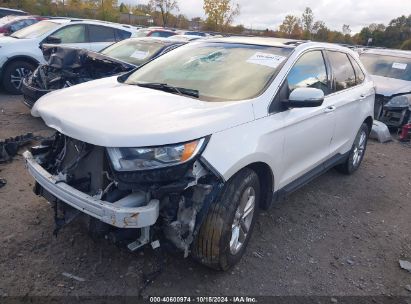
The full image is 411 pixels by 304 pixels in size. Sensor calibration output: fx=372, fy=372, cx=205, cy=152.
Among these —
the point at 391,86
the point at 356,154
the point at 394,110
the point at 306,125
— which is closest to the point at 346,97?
the point at 306,125

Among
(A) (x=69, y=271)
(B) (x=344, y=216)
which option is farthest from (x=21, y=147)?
(B) (x=344, y=216)

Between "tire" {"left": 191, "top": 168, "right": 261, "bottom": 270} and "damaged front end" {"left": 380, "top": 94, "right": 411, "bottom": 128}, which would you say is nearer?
"tire" {"left": 191, "top": 168, "right": 261, "bottom": 270}

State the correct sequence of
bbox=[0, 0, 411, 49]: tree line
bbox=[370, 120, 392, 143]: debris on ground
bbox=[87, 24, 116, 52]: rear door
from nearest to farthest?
bbox=[370, 120, 392, 143]: debris on ground
bbox=[87, 24, 116, 52]: rear door
bbox=[0, 0, 411, 49]: tree line

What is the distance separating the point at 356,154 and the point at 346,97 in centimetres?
128

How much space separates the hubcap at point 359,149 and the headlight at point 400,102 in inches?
117

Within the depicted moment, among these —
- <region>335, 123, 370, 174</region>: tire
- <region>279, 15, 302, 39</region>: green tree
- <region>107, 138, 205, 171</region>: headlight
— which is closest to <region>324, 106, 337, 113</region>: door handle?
<region>335, 123, 370, 174</region>: tire

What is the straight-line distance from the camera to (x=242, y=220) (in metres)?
3.01

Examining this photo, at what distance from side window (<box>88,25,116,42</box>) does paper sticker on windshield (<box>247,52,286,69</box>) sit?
644cm

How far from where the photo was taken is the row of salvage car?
92.9 inches

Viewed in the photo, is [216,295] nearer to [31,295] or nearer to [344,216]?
[31,295]

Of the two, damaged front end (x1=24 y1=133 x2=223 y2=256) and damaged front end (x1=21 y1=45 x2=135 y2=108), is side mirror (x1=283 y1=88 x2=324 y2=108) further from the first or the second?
damaged front end (x1=21 y1=45 x2=135 y2=108)

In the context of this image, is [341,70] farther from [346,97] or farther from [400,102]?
[400,102]

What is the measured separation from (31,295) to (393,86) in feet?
27.0

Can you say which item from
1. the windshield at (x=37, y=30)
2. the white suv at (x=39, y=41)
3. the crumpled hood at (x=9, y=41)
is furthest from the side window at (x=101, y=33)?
the crumpled hood at (x=9, y=41)
